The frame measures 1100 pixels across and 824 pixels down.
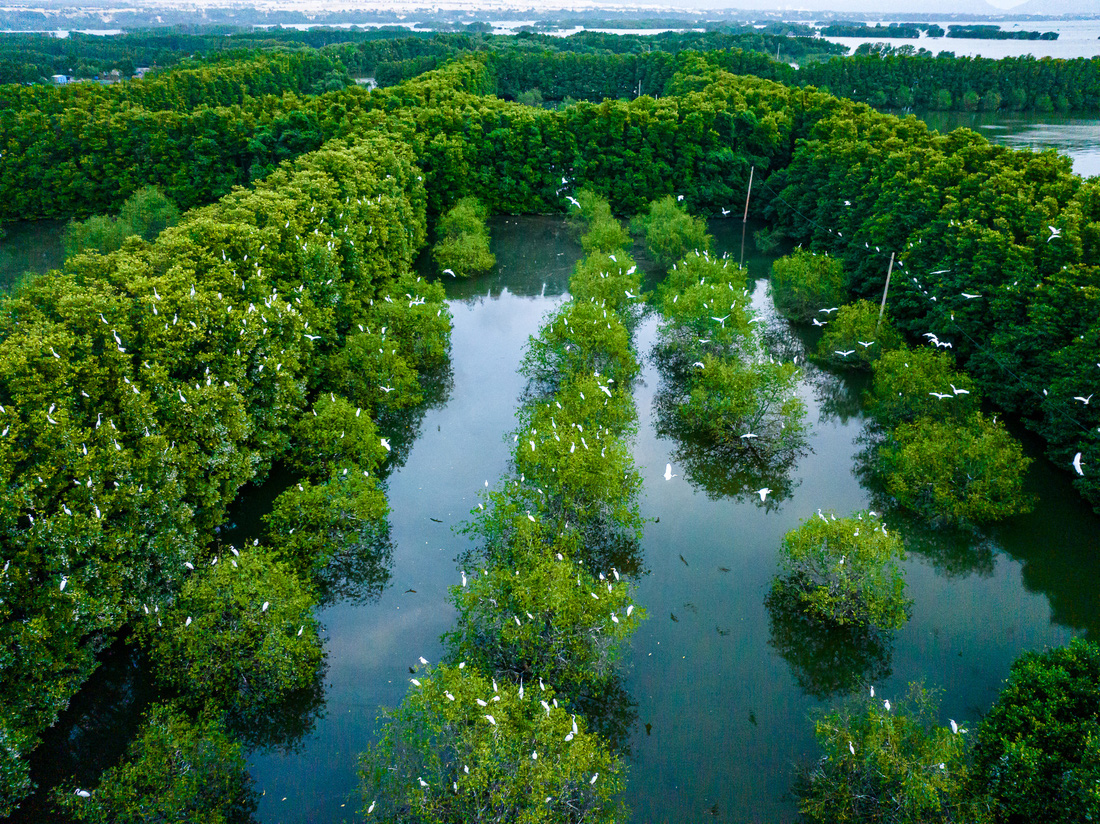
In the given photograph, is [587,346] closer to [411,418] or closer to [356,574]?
[411,418]

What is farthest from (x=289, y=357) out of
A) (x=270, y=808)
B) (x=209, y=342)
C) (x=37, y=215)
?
(x=37, y=215)

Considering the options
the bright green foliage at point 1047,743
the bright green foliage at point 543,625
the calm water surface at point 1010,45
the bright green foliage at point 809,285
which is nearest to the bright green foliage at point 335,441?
the bright green foliage at point 543,625

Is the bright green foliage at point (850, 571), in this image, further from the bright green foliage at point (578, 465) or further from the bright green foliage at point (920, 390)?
the bright green foliage at point (920, 390)

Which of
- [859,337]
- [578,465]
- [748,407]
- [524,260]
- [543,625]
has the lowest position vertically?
[524,260]

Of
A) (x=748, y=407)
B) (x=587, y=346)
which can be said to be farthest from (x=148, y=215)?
(x=748, y=407)

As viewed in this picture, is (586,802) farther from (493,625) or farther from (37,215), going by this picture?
(37,215)

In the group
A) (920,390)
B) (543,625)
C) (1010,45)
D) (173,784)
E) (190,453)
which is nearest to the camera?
(173,784)
